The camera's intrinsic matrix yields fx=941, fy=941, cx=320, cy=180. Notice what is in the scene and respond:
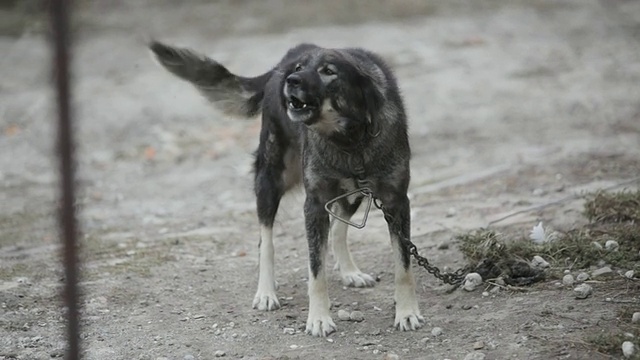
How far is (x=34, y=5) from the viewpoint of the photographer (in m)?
15.8

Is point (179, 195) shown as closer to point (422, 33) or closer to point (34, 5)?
point (422, 33)

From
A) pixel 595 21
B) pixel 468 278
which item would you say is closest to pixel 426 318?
pixel 468 278

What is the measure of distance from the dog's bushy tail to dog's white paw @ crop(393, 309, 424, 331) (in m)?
1.92

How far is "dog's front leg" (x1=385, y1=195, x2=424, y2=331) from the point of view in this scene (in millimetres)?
5465

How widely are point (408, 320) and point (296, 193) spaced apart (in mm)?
1439

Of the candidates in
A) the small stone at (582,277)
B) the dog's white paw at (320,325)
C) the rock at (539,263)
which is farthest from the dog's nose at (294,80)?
the small stone at (582,277)

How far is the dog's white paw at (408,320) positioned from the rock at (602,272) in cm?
108

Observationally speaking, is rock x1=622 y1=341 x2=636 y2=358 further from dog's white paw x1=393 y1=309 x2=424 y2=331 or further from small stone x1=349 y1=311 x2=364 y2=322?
small stone x1=349 y1=311 x2=364 y2=322

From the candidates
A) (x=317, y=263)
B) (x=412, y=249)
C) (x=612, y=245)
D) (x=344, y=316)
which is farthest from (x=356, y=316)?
(x=612, y=245)

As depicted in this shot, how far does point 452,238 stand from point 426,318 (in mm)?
1351

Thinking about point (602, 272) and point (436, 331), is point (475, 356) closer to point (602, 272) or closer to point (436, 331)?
point (436, 331)

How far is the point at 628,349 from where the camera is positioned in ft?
14.8

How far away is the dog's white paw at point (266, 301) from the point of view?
593cm

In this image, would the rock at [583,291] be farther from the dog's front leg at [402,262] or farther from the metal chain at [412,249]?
the dog's front leg at [402,262]
